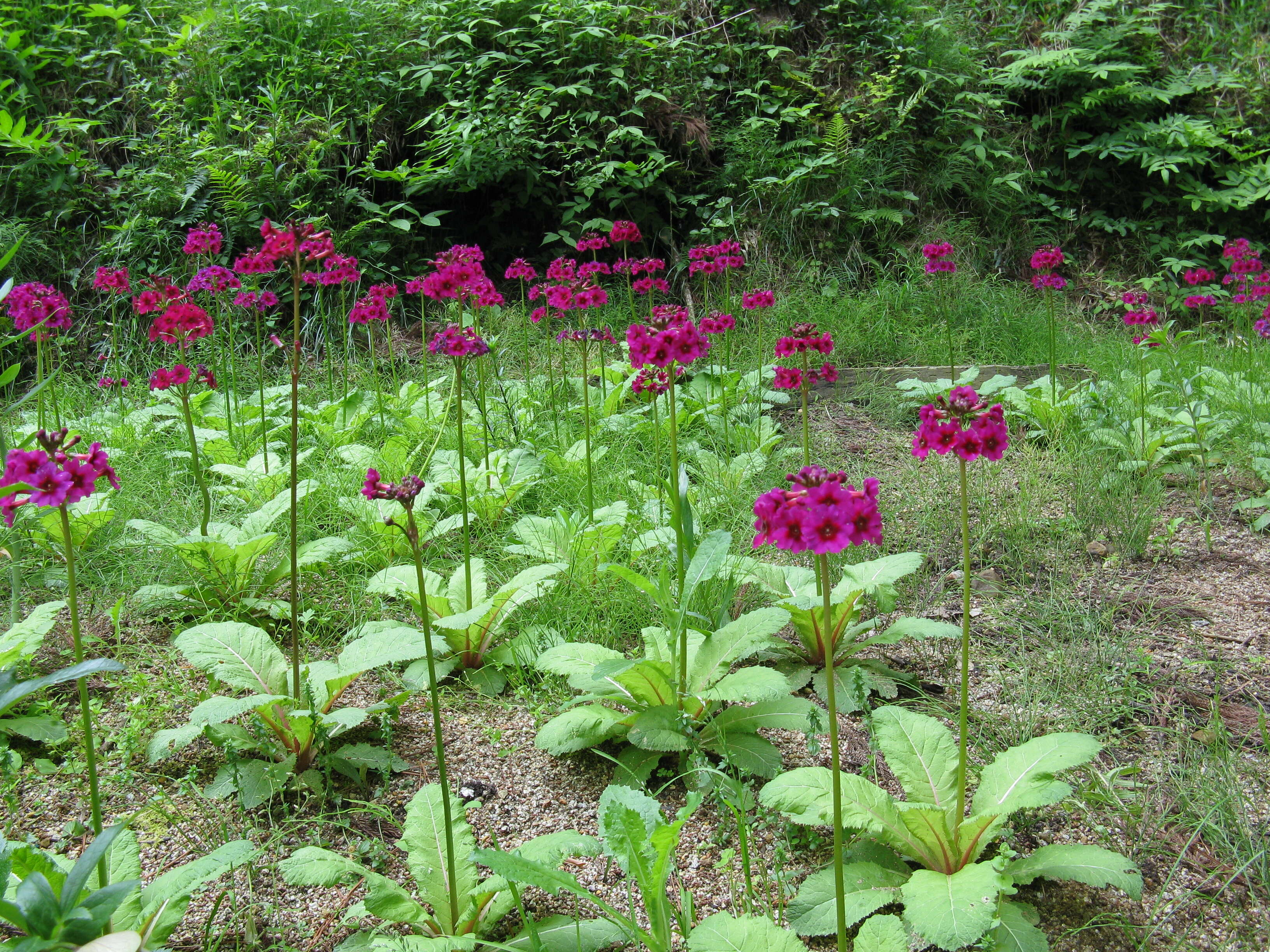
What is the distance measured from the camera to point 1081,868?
1.35 metres

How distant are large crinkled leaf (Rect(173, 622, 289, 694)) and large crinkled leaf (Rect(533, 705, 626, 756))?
0.63 m

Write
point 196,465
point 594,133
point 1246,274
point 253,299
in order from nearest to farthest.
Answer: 1. point 196,465
2. point 253,299
3. point 1246,274
4. point 594,133

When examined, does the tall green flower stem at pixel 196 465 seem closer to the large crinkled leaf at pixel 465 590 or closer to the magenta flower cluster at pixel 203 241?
the large crinkled leaf at pixel 465 590

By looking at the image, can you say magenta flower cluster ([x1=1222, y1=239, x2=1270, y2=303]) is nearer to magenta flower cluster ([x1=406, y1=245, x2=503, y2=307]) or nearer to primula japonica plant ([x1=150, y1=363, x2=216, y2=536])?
magenta flower cluster ([x1=406, y1=245, x2=503, y2=307])

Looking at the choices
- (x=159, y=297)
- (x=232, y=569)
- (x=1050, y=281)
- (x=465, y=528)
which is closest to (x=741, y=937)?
(x=465, y=528)

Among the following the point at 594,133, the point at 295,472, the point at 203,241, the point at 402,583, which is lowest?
the point at 402,583

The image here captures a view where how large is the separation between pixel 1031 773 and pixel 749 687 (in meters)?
0.52

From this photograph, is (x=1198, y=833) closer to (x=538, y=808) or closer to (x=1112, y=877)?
(x=1112, y=877)

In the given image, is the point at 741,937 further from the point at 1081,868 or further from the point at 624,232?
the point at 624,232

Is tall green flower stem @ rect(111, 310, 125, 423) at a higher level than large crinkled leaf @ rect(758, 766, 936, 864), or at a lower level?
higher

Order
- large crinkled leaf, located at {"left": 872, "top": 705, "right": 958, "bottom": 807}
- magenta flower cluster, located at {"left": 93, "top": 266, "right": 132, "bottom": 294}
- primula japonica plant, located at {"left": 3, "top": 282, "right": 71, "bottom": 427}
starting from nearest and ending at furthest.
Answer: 1. large crinkled leaf, located at {"left": 872, "top": 705, "right": 958, "bottom": 807}
2. primula japonica plant, located at {"left": 3, "top": 282, "right": 71, "bottom": 427}
3. magenta flower cluster, located at {"left": 93, "top": 266, "right": 132, "bottom": 294}

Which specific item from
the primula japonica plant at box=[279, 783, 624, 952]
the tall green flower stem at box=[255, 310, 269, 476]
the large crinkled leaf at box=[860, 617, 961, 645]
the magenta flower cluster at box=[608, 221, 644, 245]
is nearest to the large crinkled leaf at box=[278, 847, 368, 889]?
the primula japonica plant at box=[279, 783, 624, 952]

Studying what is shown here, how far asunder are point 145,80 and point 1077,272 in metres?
7.82

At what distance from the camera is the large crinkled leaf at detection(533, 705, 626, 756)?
171 centimetres
